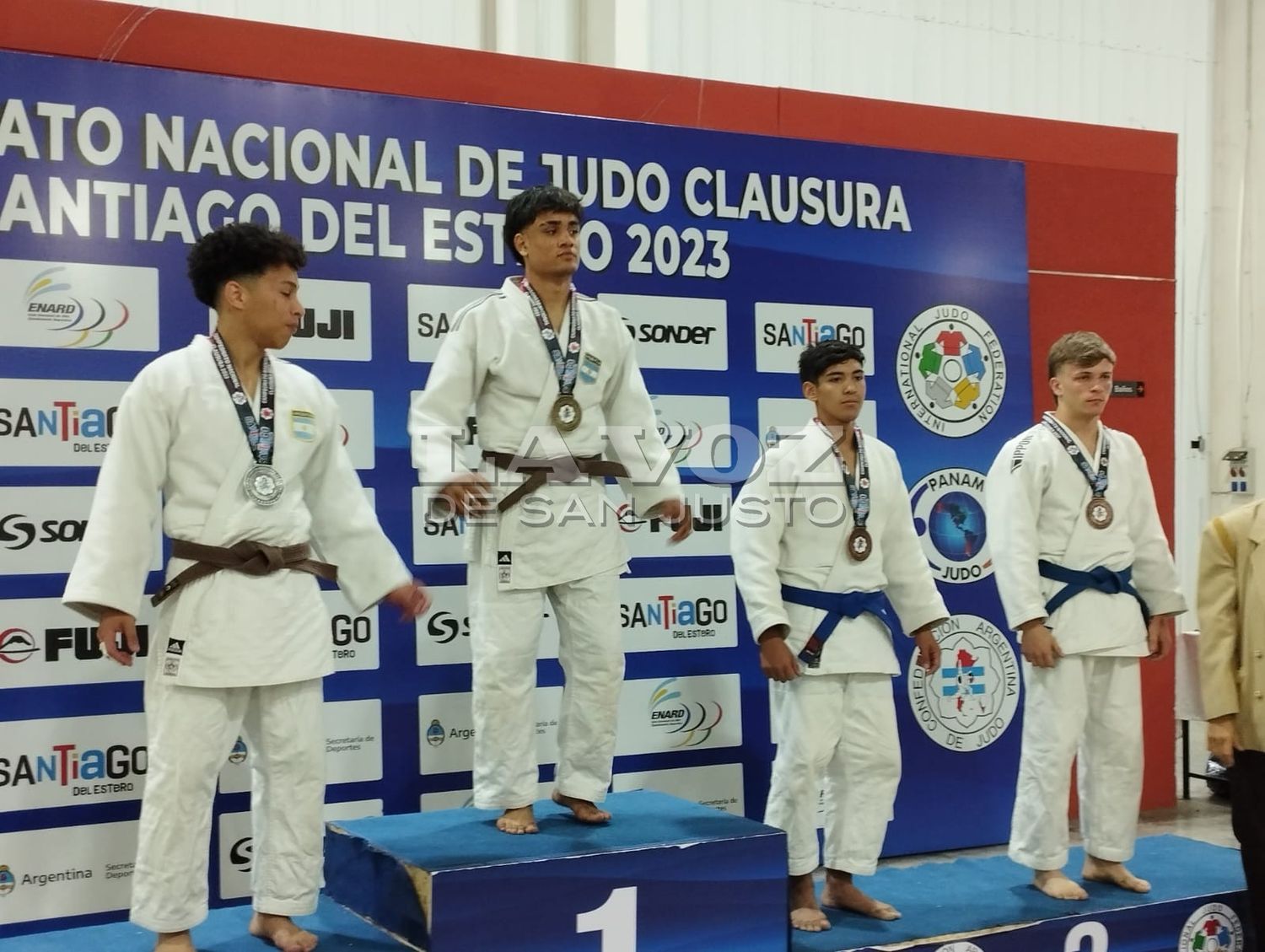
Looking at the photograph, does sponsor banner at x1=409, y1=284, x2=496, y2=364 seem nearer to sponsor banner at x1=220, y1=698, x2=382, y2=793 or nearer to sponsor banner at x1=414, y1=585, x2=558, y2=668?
sponsor banner at x1=414, y1=585, x2=558, y2=668

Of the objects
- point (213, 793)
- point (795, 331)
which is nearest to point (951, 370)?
point (795, 331)

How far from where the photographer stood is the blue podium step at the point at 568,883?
3061 mm

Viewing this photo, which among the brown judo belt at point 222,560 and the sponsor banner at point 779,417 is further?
the sponsor banner at point 779,417

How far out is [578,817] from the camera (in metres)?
3.49

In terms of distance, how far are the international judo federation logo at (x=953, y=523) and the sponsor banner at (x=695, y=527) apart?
2.59 feet

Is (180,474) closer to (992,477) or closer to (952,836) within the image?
(992,477)

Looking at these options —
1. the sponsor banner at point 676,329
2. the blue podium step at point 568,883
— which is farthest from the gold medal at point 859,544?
the sponsor banner at point 676,329

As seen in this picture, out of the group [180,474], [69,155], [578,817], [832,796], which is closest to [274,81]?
[69,155]

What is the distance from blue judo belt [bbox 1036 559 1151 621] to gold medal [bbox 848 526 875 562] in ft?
1.86

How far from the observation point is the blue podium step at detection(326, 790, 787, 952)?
3061 mm

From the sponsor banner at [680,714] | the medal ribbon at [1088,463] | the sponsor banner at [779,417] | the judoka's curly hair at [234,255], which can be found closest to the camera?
A: the judoka's curly hair at [234,255]

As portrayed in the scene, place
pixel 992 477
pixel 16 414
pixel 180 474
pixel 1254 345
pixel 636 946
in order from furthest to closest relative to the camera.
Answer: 1. pixel 1254 345
2. pixel 992 477
3. pixel 16 414
4. pixel 636 946
5. pixel 180 474

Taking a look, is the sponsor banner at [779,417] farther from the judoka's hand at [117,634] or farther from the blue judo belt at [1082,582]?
the judoka's hand at [117,634]

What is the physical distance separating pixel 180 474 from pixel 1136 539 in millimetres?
2760
